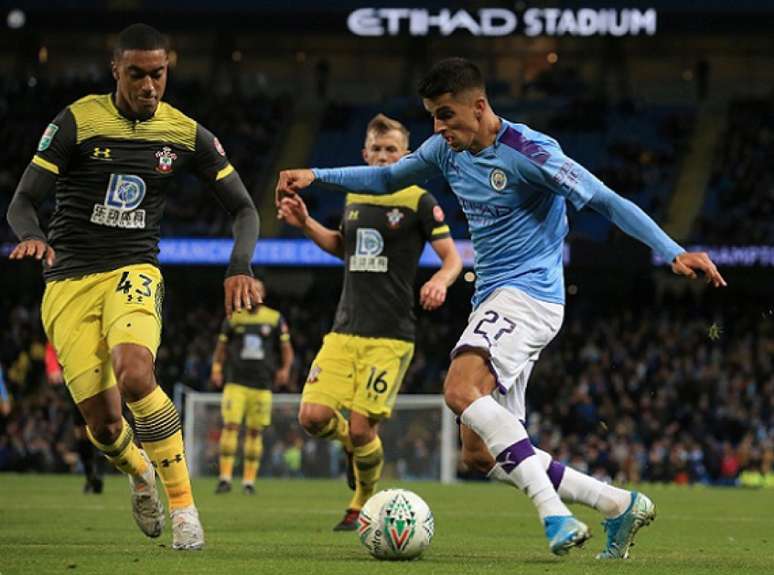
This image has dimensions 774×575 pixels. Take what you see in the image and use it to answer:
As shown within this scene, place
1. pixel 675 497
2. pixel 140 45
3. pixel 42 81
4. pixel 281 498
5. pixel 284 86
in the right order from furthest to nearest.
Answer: pixel 284 86 → pixel 42 81 → pixel 675 497 → pixel 281 498 → pixel 140 45

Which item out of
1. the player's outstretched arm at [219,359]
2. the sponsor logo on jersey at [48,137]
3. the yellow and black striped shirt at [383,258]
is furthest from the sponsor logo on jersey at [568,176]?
the player's outstretched arm at [219,359]

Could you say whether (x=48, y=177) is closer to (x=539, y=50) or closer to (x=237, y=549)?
(x=237, y=549)

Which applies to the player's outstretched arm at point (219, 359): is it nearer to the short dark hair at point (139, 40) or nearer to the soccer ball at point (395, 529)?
the short dark hair at point (139, 40)

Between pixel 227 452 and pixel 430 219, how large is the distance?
7.47 meters

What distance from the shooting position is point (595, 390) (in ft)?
89.1

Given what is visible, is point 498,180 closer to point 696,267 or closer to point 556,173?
point 556,173

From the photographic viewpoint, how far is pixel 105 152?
24.9 feet

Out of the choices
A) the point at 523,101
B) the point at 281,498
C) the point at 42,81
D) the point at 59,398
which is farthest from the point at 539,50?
the point at 281,498

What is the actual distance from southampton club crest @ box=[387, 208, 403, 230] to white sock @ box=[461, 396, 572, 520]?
3810 mm

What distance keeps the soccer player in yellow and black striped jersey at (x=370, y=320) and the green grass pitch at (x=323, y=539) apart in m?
0.69

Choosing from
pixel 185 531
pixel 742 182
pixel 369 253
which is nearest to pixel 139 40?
pixel 185 531

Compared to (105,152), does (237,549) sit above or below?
below

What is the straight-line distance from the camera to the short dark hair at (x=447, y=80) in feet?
22.9

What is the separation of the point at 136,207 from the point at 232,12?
2682 centimetres
